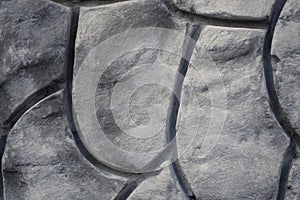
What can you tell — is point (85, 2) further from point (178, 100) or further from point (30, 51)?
point (178, 100)

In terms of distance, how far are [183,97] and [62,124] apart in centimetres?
20

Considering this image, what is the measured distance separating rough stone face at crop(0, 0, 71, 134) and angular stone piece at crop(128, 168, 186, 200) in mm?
212

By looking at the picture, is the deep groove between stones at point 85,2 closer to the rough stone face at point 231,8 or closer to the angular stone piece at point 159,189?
the rough stone face at point 231,8

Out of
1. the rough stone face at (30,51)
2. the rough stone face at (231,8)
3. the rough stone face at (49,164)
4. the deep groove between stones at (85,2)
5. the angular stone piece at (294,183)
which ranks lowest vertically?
the rough stone face at (49,164)

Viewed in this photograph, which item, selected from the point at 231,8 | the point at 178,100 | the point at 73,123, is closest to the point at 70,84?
the point at 73,123

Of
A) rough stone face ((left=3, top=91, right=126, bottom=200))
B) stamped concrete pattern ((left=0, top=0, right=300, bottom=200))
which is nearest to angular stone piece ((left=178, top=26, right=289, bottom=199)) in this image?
stamped concrete pattern ((left=0, top=0, right=300, bottom=200))

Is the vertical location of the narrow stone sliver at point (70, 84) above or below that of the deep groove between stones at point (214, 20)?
below

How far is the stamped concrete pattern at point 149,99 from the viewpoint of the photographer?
0.93 metres

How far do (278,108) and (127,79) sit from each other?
0.24 m

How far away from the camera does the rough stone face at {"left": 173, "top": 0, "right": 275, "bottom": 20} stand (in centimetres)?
94

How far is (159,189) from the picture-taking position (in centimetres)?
97

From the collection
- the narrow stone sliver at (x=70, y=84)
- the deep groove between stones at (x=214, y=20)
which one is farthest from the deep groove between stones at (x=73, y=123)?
the deep groove between stones at (x=214, y=20)

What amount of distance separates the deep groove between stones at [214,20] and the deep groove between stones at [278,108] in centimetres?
2

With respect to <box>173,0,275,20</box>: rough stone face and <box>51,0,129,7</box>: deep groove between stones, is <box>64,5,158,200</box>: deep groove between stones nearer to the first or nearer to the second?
<box>51,0,129,7</box>: deep groove between stones
